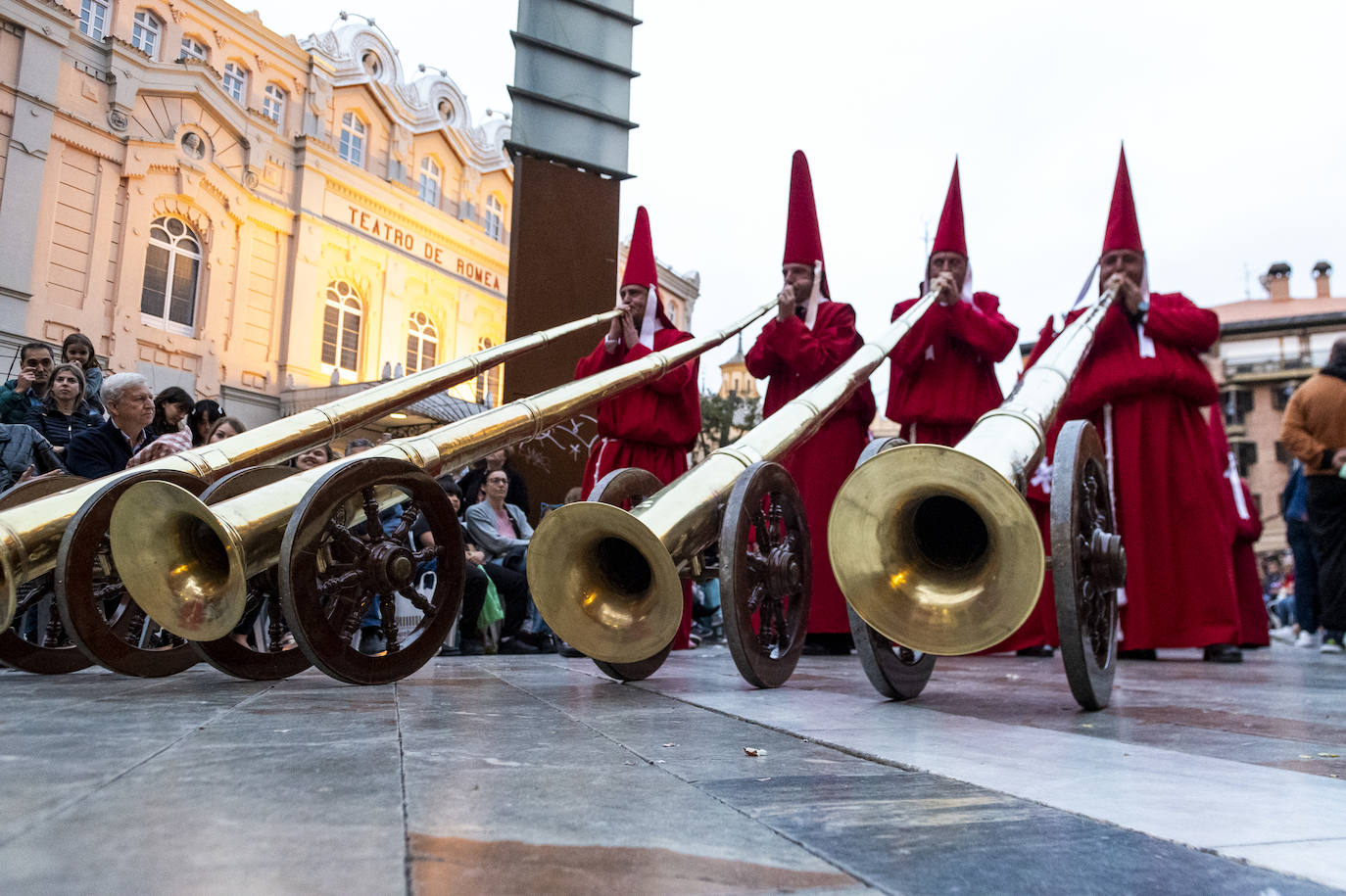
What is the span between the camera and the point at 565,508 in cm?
324

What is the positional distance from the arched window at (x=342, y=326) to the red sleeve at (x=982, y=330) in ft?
53.7

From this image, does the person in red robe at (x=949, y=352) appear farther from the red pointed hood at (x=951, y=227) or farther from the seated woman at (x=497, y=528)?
the seated woman at (x=497, y=528)

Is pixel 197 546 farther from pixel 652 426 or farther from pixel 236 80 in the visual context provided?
pixel 236 80

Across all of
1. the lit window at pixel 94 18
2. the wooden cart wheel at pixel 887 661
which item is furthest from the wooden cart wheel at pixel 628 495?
the lit window at pixel 94 18

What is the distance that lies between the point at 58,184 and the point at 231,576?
1521 cm

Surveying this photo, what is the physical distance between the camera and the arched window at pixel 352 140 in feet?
68.6

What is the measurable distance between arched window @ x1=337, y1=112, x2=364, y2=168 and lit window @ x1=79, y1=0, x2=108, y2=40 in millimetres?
4853

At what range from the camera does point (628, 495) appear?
4.37 metres

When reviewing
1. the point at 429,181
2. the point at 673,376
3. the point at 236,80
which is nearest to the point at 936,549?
the point at 673,376

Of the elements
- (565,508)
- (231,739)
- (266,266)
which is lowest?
(231,739)

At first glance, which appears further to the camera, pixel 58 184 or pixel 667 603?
pixel 58 184

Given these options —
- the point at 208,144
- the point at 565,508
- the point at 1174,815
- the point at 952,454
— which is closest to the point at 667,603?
the point at 565,508

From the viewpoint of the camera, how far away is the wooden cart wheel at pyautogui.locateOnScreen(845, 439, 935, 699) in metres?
3.16

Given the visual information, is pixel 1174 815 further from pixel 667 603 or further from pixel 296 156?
pixel 296 156
